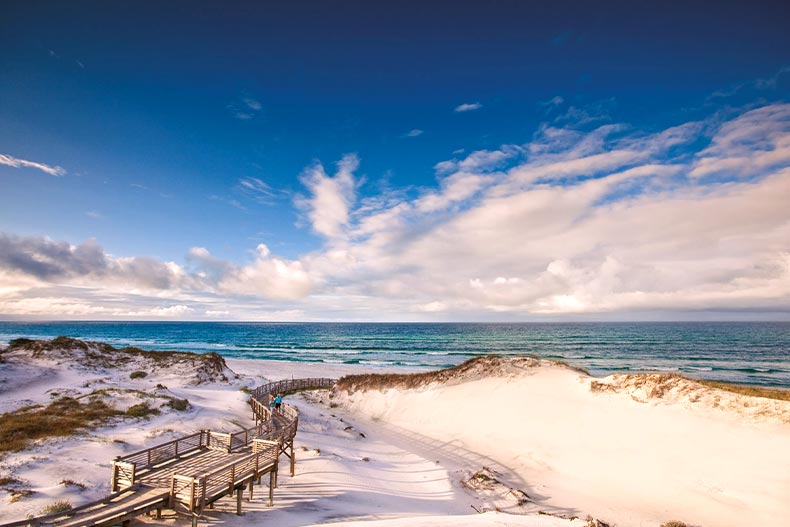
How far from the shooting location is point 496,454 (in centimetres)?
2325

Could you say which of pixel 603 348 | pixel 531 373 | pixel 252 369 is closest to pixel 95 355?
pixel 252 369

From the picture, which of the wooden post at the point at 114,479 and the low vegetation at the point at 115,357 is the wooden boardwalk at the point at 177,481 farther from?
the low vegetation at the point at 115,357

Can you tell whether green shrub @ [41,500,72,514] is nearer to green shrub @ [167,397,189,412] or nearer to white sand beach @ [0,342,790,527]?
white sand beach @ [0,342,790,527]

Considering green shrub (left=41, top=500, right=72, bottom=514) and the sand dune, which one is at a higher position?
green shrub (left=41, top=500, right=72, bottom=514)

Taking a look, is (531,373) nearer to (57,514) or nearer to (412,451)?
(412,451)

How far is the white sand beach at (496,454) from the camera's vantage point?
528 inches

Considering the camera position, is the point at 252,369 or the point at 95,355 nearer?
the point at 95,355

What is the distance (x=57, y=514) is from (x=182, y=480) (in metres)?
2.90

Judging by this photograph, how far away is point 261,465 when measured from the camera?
45.6 feet

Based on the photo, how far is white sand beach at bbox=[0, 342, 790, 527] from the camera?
44.0 ft

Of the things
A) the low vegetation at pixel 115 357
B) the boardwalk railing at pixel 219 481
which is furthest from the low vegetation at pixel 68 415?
the low vegetation at pixel 115 357

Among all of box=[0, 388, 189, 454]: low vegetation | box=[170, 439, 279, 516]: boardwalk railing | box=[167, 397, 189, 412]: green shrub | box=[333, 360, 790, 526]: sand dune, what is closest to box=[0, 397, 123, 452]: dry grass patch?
box=[0, 388, 189, 454]: low vegetation

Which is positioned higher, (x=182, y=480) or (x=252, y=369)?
(x=182, y=480)

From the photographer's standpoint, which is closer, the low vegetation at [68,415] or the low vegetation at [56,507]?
the low vegetation at [56,507]
